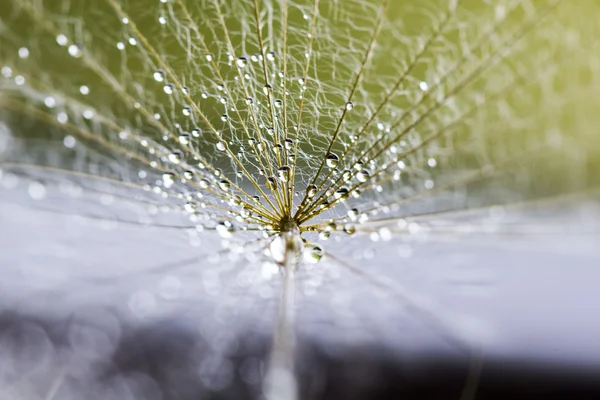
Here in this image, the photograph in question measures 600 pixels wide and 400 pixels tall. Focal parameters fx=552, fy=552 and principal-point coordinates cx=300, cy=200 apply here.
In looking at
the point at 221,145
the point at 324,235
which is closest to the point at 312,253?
the point at 324,235

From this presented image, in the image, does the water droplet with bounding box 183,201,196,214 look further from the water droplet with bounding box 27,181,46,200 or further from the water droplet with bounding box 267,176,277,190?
the water droplet with bounding box 27,181,46,200

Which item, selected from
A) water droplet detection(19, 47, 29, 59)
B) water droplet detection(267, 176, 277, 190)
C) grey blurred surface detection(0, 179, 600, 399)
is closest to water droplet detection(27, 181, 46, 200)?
grey blurred surface detection(0, 179, 600, 399)

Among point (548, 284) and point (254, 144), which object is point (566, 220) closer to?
point (548, 284)

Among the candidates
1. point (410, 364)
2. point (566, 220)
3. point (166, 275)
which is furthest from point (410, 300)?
point (166, 275)

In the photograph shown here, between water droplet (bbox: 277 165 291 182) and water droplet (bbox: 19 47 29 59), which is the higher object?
water droplet (bbox: 19 47 29 59)

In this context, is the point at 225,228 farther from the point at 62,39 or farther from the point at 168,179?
the point at 62,39
